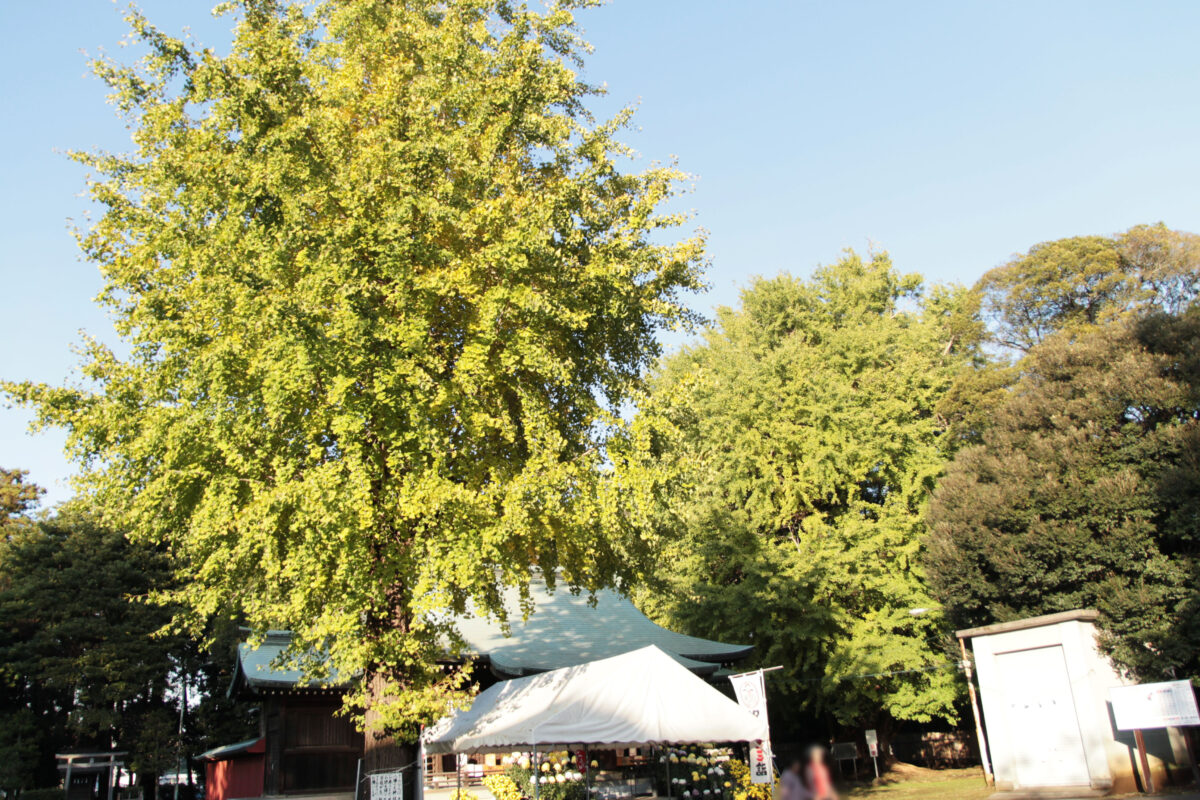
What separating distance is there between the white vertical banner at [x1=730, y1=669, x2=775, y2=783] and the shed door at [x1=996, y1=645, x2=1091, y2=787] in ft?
28.6

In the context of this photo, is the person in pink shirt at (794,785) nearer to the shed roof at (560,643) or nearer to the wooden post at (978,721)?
the shed roof at (560,643)

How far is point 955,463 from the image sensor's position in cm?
2286

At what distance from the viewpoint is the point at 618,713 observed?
36.1ft

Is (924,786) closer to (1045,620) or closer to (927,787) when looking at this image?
(927,787)

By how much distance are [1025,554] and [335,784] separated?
18.1 meters

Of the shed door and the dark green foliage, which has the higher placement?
the dark green foliage

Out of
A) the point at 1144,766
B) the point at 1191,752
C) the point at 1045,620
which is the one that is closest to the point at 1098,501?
the point at 1045,620

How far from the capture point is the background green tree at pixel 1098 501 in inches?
668

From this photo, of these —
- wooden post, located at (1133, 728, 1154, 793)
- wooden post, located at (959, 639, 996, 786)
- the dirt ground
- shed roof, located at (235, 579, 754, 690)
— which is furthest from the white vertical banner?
wooden post, located at (959, 639, 996, 786)

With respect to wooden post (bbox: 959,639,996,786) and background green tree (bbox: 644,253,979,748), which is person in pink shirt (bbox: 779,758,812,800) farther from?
wooden post (bbox: 959,639,996,786)

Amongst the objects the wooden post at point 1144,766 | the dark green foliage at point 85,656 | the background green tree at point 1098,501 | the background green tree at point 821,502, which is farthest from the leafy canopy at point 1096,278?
the dark green foliage at point 85,656

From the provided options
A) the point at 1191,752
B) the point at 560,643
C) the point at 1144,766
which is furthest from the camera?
the point at 560,643

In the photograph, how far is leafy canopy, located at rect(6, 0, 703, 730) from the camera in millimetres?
10039

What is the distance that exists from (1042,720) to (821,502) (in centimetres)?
1176
